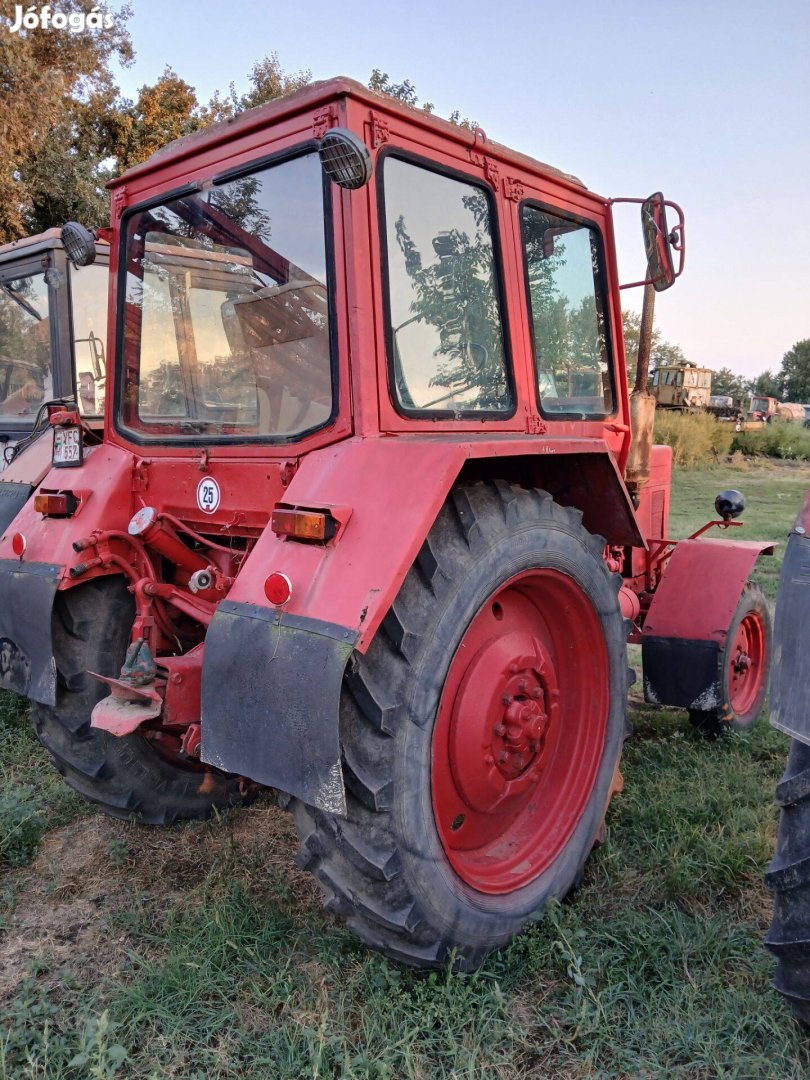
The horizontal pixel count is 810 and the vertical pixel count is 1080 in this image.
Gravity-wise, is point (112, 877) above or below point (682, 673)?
below

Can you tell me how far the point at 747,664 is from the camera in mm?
3879

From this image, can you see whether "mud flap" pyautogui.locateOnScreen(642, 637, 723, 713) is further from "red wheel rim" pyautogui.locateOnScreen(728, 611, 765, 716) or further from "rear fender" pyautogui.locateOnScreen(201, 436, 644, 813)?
"rear fender" pyautogui.locateOnScreen(201, 436, 644, 813)

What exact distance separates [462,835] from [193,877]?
954mm

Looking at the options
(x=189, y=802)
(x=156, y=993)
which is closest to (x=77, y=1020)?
(x=156, y=993)

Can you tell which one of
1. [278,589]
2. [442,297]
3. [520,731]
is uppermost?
[442,297]

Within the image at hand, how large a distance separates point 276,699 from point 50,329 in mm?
4043

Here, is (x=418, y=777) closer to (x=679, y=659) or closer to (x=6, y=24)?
(x=679, y=659)

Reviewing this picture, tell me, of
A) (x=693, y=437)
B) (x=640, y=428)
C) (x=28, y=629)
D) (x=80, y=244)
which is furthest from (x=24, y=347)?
(x=693, y=437)

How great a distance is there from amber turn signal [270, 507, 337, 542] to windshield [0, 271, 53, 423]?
3.69 meters

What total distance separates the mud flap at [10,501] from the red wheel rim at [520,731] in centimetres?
245

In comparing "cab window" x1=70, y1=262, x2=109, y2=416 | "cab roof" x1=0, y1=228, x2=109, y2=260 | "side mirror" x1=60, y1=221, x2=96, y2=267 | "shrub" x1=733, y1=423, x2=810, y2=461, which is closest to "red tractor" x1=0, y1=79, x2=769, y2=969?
"side mirror" x1=60, y1=221, x2=96, y2=267

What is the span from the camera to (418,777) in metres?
1.97

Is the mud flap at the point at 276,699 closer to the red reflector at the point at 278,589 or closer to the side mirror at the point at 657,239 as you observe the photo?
the red reflector at the point at 278,589

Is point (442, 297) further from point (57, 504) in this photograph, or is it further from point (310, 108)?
point (57, 504)
